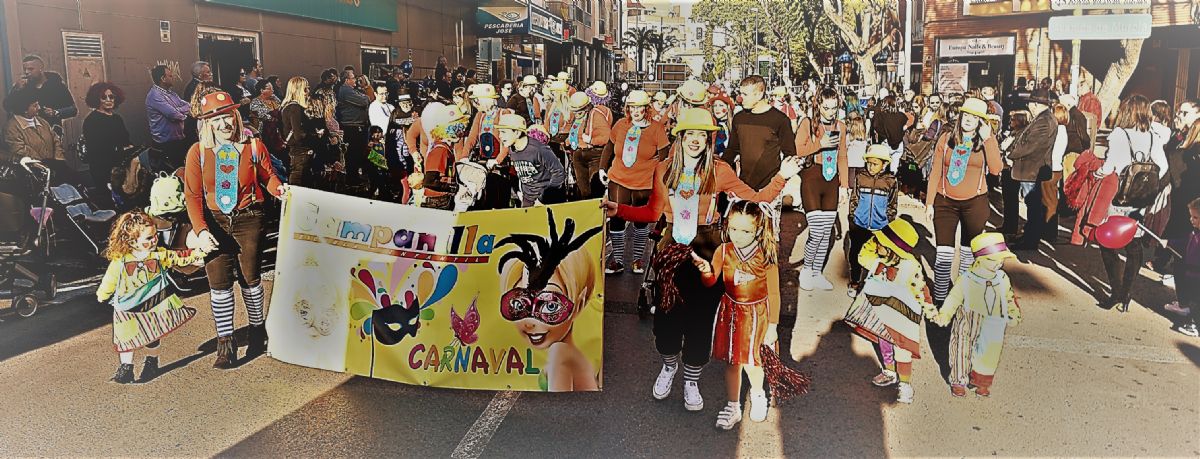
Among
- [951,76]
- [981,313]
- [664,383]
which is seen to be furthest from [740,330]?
[951,76]

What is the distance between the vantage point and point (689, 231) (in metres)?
5.90

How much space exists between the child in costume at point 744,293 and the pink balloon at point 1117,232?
165 inches

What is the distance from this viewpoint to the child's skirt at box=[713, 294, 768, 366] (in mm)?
5348

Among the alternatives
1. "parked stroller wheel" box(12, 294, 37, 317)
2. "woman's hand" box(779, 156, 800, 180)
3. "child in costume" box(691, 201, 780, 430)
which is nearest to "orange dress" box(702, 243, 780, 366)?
"child in costume" box(691, 201, 780, 430)

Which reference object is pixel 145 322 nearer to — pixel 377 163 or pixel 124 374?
pixel 124 374

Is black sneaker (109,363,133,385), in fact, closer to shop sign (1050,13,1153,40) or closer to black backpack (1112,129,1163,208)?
black backpack (1112,129,1163,208)

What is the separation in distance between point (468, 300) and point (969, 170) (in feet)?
13.5

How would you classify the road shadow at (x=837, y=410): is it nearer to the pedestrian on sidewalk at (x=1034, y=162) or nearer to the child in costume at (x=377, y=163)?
the pedestrian on sidewalk at (x=1034, y=162)

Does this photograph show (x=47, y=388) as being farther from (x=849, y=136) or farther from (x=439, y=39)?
(x=439, y=39)

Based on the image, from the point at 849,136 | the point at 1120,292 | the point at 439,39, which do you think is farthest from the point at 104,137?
the point at 439,39

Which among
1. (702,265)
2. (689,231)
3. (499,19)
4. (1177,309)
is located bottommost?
(1177,309)

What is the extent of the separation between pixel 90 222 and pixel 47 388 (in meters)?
3.49

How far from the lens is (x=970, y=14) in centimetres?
3052

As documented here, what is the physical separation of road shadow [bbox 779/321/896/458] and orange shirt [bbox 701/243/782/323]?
25.7 inches
